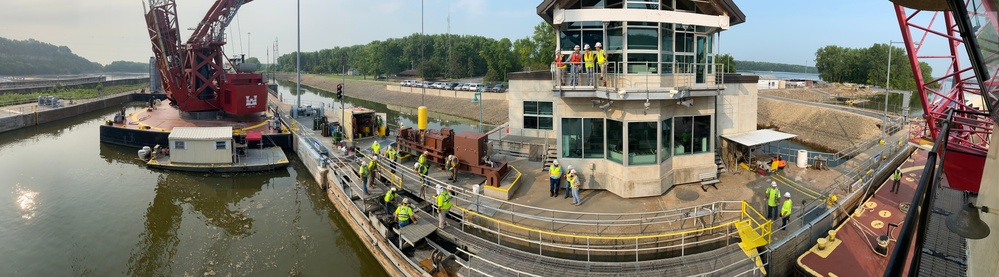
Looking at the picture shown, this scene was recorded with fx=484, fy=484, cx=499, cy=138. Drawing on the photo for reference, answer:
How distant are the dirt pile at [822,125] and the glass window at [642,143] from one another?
72.3 feet

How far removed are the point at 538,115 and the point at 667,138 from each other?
29.0 ft

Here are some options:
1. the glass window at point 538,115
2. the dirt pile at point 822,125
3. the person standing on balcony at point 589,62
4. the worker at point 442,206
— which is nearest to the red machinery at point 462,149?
the worker at point 442,206

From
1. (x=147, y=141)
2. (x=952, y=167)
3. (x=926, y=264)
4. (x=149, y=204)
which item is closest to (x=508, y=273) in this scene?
(x=926, y=264)

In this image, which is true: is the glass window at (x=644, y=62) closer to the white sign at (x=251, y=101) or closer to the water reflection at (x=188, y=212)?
the water reflection at (x=188, y=212)

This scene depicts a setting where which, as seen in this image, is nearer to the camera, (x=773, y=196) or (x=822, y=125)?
(x=773, y=196)

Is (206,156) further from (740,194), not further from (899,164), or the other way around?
(899,164)

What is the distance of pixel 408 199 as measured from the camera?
14.3 meters

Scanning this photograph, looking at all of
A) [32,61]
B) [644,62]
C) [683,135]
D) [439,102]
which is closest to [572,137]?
[644,62]

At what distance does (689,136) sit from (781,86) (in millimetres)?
67835

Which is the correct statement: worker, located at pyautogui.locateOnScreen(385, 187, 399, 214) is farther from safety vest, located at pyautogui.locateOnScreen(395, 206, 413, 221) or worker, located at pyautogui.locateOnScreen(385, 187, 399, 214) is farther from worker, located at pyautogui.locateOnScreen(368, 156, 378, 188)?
worker, located at pyautogui.locateOnScreen(368, 156, 378, 188)

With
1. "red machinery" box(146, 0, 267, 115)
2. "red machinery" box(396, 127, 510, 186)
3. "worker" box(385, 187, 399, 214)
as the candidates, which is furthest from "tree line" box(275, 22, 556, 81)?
"worker" box(385, 187, 399, 214)

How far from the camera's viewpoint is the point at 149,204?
778 inches

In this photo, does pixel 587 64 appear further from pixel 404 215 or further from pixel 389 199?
pixel 389 199

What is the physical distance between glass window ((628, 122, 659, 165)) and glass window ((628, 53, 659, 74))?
1879mm
